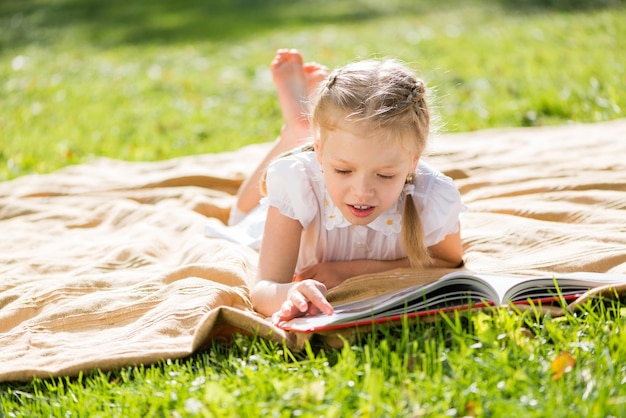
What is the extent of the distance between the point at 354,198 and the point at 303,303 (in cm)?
40

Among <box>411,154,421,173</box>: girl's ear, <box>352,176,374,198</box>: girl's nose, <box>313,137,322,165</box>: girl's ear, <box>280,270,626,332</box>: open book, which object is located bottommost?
<box>280,270,626,332</box>: open book

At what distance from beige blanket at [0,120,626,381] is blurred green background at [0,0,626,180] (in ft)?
1.83

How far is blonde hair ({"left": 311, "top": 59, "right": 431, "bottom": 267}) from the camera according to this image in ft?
8.75

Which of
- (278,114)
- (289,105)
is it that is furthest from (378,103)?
(278,114)

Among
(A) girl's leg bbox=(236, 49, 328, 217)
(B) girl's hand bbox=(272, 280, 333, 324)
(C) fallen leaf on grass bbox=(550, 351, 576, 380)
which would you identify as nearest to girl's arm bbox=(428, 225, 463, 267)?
(B) girl's hand bbox=(272, 280, 333, 324)

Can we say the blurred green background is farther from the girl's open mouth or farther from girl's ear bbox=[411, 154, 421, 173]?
the girl's open mouth

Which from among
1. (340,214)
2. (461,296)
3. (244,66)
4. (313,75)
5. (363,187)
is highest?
(244,66)

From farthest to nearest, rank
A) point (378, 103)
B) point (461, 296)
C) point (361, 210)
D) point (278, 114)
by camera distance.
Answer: point (278, 114) → point (361, 210) → point (378, 103) → point (461, 296)

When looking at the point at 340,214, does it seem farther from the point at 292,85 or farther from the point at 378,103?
the point at 292,85

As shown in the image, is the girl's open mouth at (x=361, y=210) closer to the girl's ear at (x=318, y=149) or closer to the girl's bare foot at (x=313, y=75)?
the girl's ear at (x=318, y=149)

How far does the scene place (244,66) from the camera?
905cm

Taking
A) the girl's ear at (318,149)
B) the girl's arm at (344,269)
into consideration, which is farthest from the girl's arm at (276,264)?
the girl's ear at (318,149)

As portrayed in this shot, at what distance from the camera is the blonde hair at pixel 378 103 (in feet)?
8.75

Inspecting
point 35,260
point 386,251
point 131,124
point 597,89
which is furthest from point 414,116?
point 131,124
